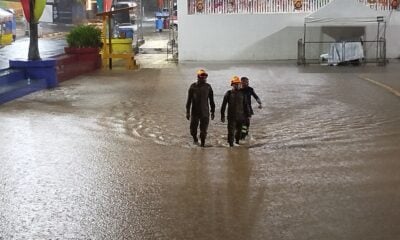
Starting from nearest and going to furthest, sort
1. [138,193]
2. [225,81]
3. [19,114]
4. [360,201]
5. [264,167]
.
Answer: [360,201] < [138,193] < [264,167] < [19,114] < [225,81]

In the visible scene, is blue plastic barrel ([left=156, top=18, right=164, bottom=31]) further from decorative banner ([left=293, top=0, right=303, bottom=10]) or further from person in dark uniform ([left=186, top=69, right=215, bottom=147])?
person in dark uniform ([left=186, top=69, right=215, bottom=147])

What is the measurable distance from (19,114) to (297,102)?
676 cm

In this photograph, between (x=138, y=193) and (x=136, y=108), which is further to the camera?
(x=136, y=108)

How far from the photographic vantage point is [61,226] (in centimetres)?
661

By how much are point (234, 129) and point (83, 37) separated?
55.2 feet

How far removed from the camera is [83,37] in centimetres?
2633

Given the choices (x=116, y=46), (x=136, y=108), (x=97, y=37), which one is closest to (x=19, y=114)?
(x=136, y=108)

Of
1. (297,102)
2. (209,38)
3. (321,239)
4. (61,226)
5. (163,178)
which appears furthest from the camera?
(209,38)

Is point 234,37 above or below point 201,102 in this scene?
above

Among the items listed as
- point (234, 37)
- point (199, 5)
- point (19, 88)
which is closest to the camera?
point (19, 88)

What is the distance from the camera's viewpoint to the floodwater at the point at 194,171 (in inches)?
260

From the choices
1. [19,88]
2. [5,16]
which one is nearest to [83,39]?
[19,88]

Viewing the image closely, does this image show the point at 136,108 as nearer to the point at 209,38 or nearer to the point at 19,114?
the point at 19,114

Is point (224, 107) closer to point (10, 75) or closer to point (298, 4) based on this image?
point (10, 75)
